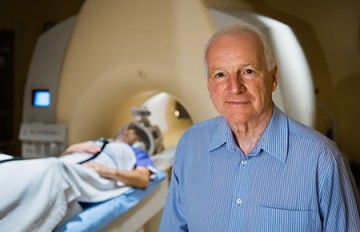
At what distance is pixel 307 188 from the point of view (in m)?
A: 0.87

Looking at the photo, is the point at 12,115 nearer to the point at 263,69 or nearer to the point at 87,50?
the point at 87,50

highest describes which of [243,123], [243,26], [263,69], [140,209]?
[243,26]

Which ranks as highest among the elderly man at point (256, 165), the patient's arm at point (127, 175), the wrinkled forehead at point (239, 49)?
the wrinkled forehead at point (239, 49)

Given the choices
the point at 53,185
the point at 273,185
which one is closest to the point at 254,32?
the point at 273,185

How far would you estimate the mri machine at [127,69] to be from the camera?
2146 mm

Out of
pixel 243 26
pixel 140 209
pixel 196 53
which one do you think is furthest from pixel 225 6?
pixel 243 26

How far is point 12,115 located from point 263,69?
3.20 meters

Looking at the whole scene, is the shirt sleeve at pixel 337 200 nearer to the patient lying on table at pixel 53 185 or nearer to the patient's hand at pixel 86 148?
the patient lying on table at pixel 53 185

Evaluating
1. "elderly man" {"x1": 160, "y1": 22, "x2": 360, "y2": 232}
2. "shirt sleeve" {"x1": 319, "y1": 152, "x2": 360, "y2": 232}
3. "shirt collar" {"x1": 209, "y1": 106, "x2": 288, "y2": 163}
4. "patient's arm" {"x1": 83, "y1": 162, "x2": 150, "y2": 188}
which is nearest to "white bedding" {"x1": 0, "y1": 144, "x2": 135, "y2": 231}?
"patient's arm" {"x1": 83, "y1": 162, "x2": 150, "y2": 188}

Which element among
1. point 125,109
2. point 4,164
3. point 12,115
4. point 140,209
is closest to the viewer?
point 4,164

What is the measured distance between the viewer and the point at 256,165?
93 centimetres

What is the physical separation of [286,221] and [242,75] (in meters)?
0.36

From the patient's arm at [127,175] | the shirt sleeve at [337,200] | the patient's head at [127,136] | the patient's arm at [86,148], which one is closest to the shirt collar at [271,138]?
the shirt sleeve at [337,200]

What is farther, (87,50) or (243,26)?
(87,50)
